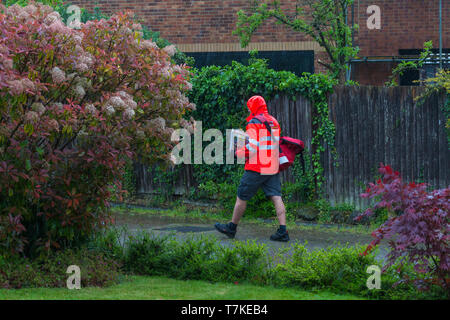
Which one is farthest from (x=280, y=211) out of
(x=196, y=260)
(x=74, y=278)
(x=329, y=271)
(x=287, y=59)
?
(x=287, y=59)

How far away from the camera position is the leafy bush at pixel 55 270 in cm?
544

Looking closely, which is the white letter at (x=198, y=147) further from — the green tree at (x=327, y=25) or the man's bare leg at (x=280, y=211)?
the man's bare leg at (x=280, y=211)

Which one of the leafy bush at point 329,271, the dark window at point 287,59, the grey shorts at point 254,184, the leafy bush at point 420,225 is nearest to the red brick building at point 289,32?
the dark window at point 287,59

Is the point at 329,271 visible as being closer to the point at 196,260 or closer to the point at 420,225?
the point at 420,225

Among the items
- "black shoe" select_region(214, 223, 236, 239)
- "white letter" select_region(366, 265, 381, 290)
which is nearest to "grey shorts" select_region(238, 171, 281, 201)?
"black shoe" select_region(214, 223, 236, 239)

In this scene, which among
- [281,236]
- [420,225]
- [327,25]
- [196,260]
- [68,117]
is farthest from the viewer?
[327,25]

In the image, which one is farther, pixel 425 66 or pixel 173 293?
Answer: pixel 425 66

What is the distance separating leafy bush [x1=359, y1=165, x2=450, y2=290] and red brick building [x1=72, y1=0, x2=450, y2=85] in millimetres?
10247

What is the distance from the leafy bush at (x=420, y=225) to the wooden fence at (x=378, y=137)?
5433 millimetres

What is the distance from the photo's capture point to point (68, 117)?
5.40m

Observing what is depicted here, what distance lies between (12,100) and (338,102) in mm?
6532

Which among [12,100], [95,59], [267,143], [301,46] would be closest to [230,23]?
[301,46]

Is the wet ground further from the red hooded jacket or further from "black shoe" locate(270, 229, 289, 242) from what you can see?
the red hooded jacket

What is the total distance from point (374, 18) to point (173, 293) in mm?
11640
